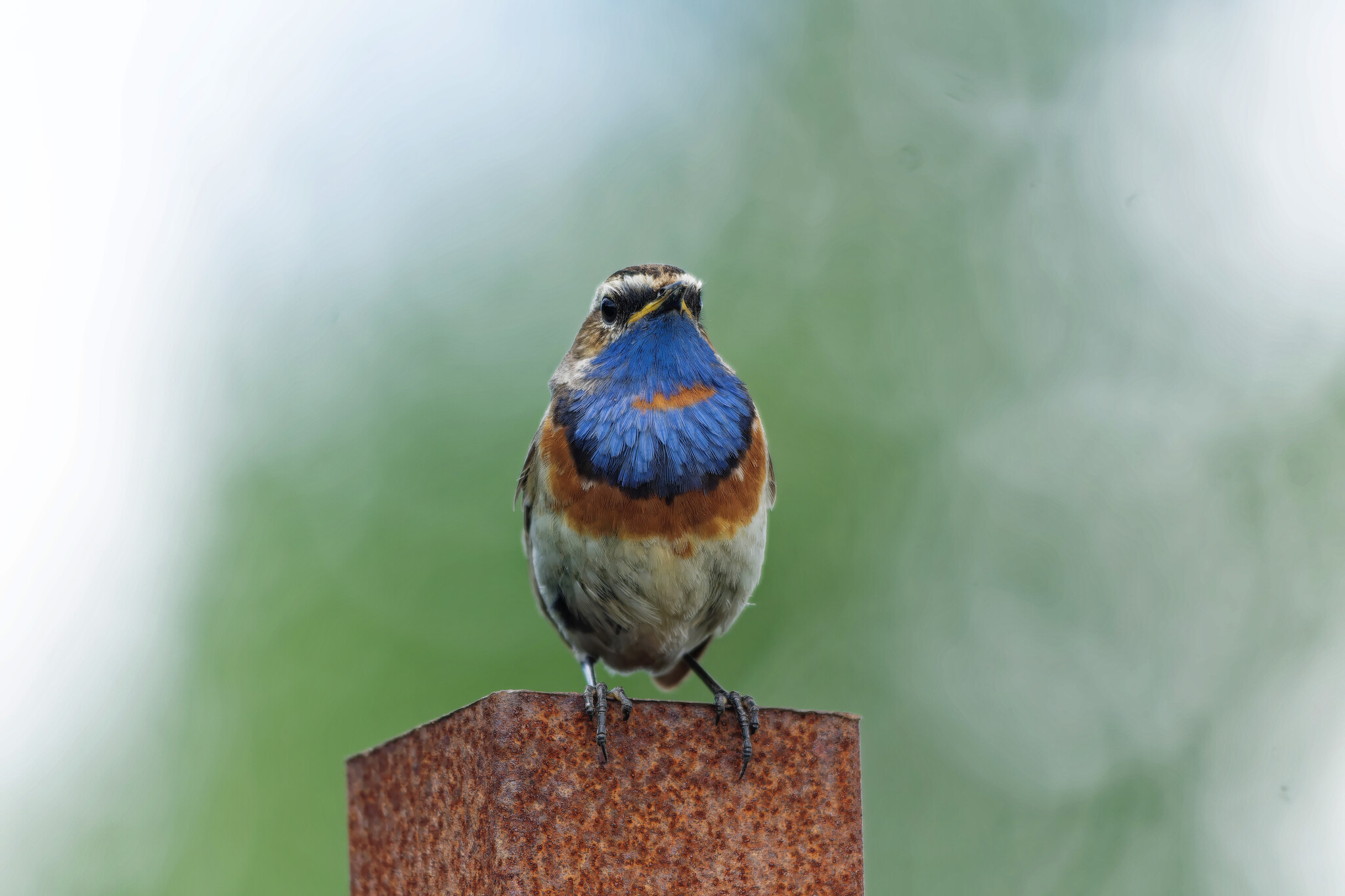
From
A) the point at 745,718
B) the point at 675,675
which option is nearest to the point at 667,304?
the point at 675,675

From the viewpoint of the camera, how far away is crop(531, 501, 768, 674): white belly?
13.0 feet

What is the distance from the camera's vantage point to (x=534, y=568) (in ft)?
14.0

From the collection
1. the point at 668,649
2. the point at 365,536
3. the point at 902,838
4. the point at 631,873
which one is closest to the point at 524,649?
the point at 365,536

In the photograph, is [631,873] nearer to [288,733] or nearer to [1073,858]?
[288,733]

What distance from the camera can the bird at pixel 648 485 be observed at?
3930 millimetres

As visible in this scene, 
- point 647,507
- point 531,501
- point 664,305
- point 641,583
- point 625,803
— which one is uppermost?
point 664,305

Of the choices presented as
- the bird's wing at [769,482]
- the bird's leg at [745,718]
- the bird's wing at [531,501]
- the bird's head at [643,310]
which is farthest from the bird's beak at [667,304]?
the bird's leg at [745,718]

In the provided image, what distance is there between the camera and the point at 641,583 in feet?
13.1

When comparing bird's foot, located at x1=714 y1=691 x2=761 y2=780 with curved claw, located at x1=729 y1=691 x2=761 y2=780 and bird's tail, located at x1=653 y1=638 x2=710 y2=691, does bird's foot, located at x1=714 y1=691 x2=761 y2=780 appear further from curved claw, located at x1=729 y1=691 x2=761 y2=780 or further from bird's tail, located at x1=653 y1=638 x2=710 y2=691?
bird's tail, located at x1=653 y1=638 x2=710 y2=691

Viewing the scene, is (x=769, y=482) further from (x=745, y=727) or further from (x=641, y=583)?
(x=745, y=727)

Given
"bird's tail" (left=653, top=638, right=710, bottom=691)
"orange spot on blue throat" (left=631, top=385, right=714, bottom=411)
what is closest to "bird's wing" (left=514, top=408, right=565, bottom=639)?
"orange spot on blue throat" (left=631, top=385, right=714, bottom=411)

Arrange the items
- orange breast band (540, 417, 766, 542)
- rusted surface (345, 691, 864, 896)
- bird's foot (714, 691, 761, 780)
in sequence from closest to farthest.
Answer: rusted surface (345, 691, 864, 896) → bird's foot (714, 691, 761, 780) → orange breast band (540, 417, 766, 542)

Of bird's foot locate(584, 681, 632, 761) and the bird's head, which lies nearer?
bird's foot locate(584, 681, 632, 761)

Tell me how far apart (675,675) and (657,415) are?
1.38 m
